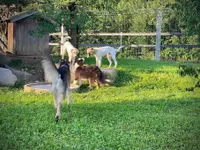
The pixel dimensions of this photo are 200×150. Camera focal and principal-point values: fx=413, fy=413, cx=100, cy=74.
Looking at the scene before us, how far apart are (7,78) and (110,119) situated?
3899mm

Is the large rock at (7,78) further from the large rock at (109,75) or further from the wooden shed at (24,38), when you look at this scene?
the wooden shed at (24,38)

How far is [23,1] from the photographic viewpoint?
10961 mm

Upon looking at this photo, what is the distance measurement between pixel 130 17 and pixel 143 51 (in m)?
1.20

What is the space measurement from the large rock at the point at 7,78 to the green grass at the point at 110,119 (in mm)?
390

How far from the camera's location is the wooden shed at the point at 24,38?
452 inches

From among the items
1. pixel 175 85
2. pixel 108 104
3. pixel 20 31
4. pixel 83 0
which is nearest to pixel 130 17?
pixel 83 0

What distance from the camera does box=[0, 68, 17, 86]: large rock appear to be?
851cm

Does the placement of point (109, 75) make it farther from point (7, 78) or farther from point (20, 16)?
point (20, 16)

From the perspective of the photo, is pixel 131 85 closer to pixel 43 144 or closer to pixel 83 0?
pixel 83 0

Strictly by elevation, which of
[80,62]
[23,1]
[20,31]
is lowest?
[80,62]

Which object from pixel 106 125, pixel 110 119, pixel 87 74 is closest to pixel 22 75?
pixel 87 74

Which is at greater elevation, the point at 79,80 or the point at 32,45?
the point at 32,45

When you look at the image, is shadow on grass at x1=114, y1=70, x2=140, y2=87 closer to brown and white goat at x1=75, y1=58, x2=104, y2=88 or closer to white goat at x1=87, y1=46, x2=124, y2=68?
white goat at x1=87, y1=46, x2=124, y2=68

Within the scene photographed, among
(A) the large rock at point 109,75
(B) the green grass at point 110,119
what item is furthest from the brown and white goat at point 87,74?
(A) the large rock at point 109,75
